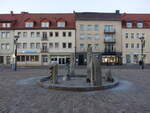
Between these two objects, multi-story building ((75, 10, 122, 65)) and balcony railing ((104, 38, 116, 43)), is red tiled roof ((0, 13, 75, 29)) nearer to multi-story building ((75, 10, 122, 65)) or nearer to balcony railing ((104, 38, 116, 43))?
multi-story building ((75, 10, 122, 65))

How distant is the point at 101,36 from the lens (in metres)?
44.5

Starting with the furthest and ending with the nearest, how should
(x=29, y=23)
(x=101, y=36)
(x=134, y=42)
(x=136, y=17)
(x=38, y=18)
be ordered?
(x=136, y=17) → (x=38, y=18) → (x=134, y=42) → (x=101, y=36) → (x=29, y=23)

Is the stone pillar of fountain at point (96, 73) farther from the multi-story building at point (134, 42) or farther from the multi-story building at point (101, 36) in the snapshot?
the multi-story building at point (134, 42)

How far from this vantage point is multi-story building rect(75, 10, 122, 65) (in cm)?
4362

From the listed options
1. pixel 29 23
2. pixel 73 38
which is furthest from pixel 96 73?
pixel 29 23

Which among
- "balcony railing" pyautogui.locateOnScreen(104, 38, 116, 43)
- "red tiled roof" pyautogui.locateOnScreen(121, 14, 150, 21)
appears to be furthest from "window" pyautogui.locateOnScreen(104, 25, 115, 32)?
"red tiled roof" pyautogui.locateOnScreen(121, 14, 150, 21)

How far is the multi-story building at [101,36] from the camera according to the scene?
43.6 metres

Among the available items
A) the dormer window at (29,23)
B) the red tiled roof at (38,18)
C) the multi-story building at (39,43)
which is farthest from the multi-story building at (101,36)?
the dormer window at (29,23)

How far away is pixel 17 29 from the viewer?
43.2 meters

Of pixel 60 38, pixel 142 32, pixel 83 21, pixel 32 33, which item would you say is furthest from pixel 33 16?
pixel 142 32

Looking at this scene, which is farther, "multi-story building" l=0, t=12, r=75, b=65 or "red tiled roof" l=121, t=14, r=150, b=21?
"red tiled roof" l=121, t=14, r=150, b=21

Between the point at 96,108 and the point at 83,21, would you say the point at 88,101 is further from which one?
the point at 83,21

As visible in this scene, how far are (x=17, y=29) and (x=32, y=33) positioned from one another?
417 cm

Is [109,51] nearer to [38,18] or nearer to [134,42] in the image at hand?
[134,42]
